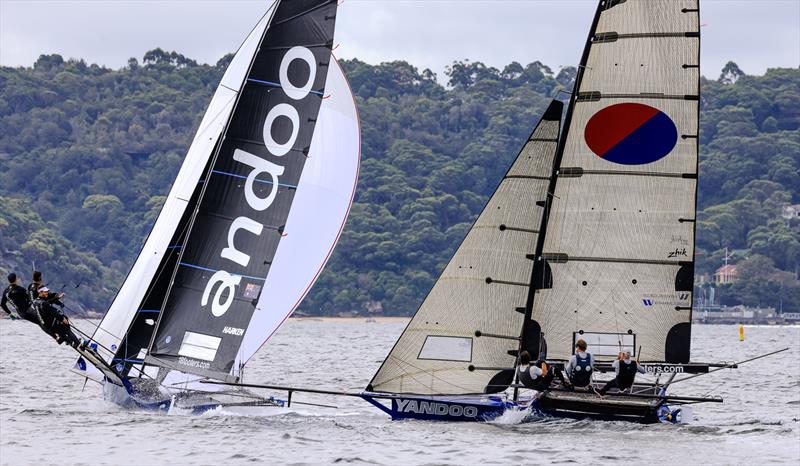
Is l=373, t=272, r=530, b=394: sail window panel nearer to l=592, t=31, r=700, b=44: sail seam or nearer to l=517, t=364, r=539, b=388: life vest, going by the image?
l=517, t=364, r=539, b=388: life vest

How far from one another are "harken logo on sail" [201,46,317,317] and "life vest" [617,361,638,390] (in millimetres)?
6105

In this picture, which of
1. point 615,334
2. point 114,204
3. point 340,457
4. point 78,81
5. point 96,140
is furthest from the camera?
point 78,81

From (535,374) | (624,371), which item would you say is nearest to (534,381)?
(535,374)

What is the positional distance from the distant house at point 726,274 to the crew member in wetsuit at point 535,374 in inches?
4832

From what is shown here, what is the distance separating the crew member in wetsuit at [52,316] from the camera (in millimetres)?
23672

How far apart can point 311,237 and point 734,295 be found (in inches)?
4911

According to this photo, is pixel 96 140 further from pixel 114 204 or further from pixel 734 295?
pixel 734 295

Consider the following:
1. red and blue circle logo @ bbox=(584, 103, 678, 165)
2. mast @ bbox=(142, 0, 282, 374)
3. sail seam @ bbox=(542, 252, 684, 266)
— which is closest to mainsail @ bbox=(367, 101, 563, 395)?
sail seam @ bbox=(542, 252, 684, 266)

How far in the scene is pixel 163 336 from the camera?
24.0 meters

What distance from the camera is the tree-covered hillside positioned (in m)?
140

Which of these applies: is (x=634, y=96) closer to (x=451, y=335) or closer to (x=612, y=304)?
(x=612, y=304)

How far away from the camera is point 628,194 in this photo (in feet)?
79.4

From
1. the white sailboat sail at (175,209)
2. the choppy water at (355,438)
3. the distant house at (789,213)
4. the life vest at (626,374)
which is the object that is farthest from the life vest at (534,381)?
the distant house at (789,213)

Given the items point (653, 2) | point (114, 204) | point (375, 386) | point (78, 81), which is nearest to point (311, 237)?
point (375, 386)
